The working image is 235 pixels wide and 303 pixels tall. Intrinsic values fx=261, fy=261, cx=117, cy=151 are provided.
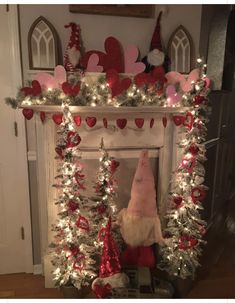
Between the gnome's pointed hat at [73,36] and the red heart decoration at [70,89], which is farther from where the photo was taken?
the gnome's pointed hat at [73,36]

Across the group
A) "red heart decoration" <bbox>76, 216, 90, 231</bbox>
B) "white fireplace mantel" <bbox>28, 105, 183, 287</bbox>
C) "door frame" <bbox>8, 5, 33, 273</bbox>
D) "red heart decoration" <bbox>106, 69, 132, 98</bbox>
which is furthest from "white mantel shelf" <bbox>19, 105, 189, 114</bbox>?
"red heart decoration" <bbox>76, 216, 90, 231</bbox>

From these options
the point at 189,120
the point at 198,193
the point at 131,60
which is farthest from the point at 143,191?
the point at 131,60

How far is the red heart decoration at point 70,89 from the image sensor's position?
1723mm

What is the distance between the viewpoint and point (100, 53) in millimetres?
1906

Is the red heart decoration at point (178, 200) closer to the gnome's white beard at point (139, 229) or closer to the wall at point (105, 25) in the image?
the gnome's white beard at point (139, 229)

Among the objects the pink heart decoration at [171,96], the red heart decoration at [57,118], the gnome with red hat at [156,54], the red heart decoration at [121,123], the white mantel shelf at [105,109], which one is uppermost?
the gnome with red hat at [156,54]

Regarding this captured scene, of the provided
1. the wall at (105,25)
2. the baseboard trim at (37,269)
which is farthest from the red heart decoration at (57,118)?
the baseboard trim at (37,269)

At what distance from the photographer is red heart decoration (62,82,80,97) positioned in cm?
172

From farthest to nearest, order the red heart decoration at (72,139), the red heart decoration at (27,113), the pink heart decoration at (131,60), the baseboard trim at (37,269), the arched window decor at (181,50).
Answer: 1. the baseboard trim at (37,269)
2. the arched window decor at (181,50)
3. the pink heart decoration at (131,60)
4. the red heart decoration at (27,113)
5. the red heart decoration at (72,139)

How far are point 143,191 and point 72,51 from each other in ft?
3.79

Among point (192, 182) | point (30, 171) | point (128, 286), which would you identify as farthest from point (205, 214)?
point (30, 171)

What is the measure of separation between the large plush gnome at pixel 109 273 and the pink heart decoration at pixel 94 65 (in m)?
1.09

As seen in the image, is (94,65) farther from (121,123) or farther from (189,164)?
(189,164)

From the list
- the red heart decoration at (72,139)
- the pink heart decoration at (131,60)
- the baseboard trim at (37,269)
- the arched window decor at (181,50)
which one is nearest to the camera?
the red heart decoration at (72,139)
